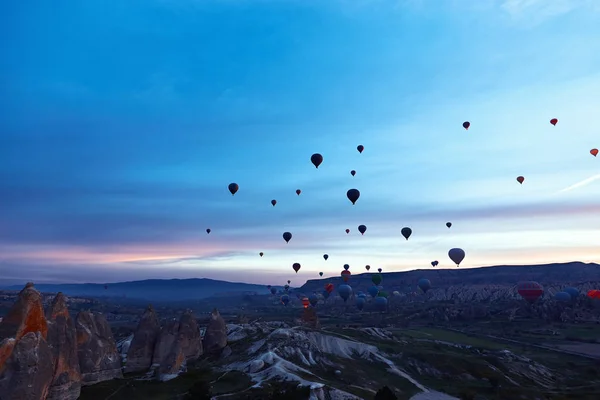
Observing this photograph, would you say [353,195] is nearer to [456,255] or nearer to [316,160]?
[316,160]

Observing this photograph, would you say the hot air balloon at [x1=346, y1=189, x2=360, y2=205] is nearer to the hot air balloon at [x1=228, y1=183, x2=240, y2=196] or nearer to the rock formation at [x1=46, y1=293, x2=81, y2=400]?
the hot air balloon at [x1=228, y1=183, x2=240, y2=196]

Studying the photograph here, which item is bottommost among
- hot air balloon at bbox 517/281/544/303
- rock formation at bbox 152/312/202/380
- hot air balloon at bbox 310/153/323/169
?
rock formation at bbox 152/312/202/380

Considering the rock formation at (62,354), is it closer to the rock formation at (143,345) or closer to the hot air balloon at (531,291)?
the rock formation at (143,345)

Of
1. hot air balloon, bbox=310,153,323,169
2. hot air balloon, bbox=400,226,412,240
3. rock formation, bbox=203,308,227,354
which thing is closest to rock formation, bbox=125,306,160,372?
rock formation, bbox=203,308,227,354

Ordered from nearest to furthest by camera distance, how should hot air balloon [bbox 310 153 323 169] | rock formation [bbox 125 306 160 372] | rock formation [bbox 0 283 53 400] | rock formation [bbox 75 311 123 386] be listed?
rock formation [bbox 0 283 53 400]
rock formation [bbox 75 311 123 386]
rock formation [bbox 125 306 160 372]
hot air balloon [bbox 310 153 323 169]

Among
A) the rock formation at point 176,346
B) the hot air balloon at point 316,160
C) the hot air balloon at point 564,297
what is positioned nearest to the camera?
the rock formation at point 176,346

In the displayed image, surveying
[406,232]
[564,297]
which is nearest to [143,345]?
[406,232]

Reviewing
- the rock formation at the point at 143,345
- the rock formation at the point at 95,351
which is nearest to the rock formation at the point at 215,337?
the rock formation at the point at 143,345
